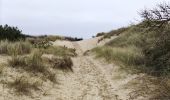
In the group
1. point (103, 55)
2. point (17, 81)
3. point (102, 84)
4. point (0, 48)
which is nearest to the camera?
point (17, 81)

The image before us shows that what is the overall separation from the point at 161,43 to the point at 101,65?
644cm

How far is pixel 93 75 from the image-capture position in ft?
53.8

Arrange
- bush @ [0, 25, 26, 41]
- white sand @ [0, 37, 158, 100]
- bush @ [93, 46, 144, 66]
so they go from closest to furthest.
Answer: white sand @ [0, 37, 158, 100] → bush @ [93, 46, 144, 66] → bush @ [0, 25, 26, 41]

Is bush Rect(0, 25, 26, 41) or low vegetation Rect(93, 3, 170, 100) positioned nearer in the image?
low vegetation Rect(93, 3, 170, 100)

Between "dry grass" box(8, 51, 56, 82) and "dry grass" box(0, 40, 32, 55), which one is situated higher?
"dry grass" box(0, 40, 32, 55)

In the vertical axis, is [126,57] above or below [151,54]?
below

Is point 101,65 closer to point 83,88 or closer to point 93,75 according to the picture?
point 93,75

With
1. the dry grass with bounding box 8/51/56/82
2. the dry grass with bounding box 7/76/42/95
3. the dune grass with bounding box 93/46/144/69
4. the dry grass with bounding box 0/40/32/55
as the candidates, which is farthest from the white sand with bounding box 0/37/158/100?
the dry grass with bounding box 0/40/32/55

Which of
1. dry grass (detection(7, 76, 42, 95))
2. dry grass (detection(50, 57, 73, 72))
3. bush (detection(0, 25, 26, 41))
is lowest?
dry grass (detection(7, 76, 42, 95))

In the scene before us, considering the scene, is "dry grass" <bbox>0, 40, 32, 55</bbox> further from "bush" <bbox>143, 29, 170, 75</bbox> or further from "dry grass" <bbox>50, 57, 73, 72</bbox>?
"bush" <bbox>143, 29, 170, 75</bbox>

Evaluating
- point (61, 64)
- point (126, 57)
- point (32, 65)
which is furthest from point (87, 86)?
point (126, 57)

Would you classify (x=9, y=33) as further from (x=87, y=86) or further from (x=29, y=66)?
(x=87, y=86)

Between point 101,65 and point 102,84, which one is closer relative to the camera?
point 102,84

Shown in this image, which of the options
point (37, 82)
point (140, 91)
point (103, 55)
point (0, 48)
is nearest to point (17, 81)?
point (37, 82)
